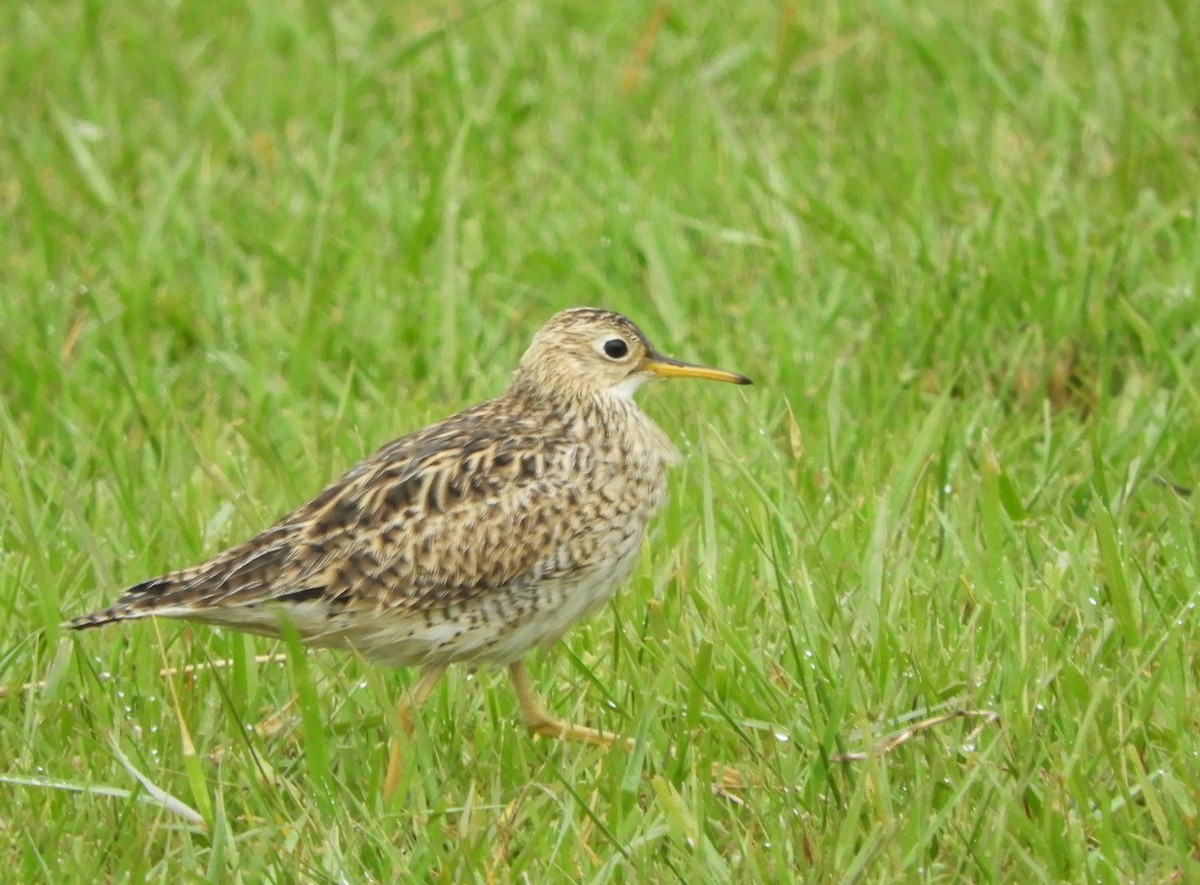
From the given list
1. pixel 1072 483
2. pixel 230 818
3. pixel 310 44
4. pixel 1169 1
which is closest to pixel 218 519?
pixel 230 818

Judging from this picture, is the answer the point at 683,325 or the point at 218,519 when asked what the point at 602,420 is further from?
the point at 683,325

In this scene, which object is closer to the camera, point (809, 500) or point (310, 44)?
point (809, 500)

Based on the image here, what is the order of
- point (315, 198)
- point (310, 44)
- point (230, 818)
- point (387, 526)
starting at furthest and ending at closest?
1. point (310, 44)
2. point (315, 198)
3. point (387, 526)
4. point (230, 818)

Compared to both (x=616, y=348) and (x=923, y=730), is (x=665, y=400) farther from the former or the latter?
(x=923, y=730)

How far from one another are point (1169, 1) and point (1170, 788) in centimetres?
592

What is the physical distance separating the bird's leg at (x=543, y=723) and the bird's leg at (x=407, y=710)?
21 centimetres

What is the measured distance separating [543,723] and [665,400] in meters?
2.32

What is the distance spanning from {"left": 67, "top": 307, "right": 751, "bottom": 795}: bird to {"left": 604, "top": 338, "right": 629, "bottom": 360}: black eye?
23.3 inches

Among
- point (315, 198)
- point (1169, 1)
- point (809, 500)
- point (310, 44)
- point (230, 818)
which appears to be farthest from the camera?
point (310, 44)

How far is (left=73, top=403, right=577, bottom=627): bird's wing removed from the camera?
5.33 meters

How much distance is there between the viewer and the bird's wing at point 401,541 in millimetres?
5332

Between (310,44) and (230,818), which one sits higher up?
(310,44)

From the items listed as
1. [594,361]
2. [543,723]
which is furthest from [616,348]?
[543,723]

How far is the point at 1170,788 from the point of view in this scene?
4746 millimetres
